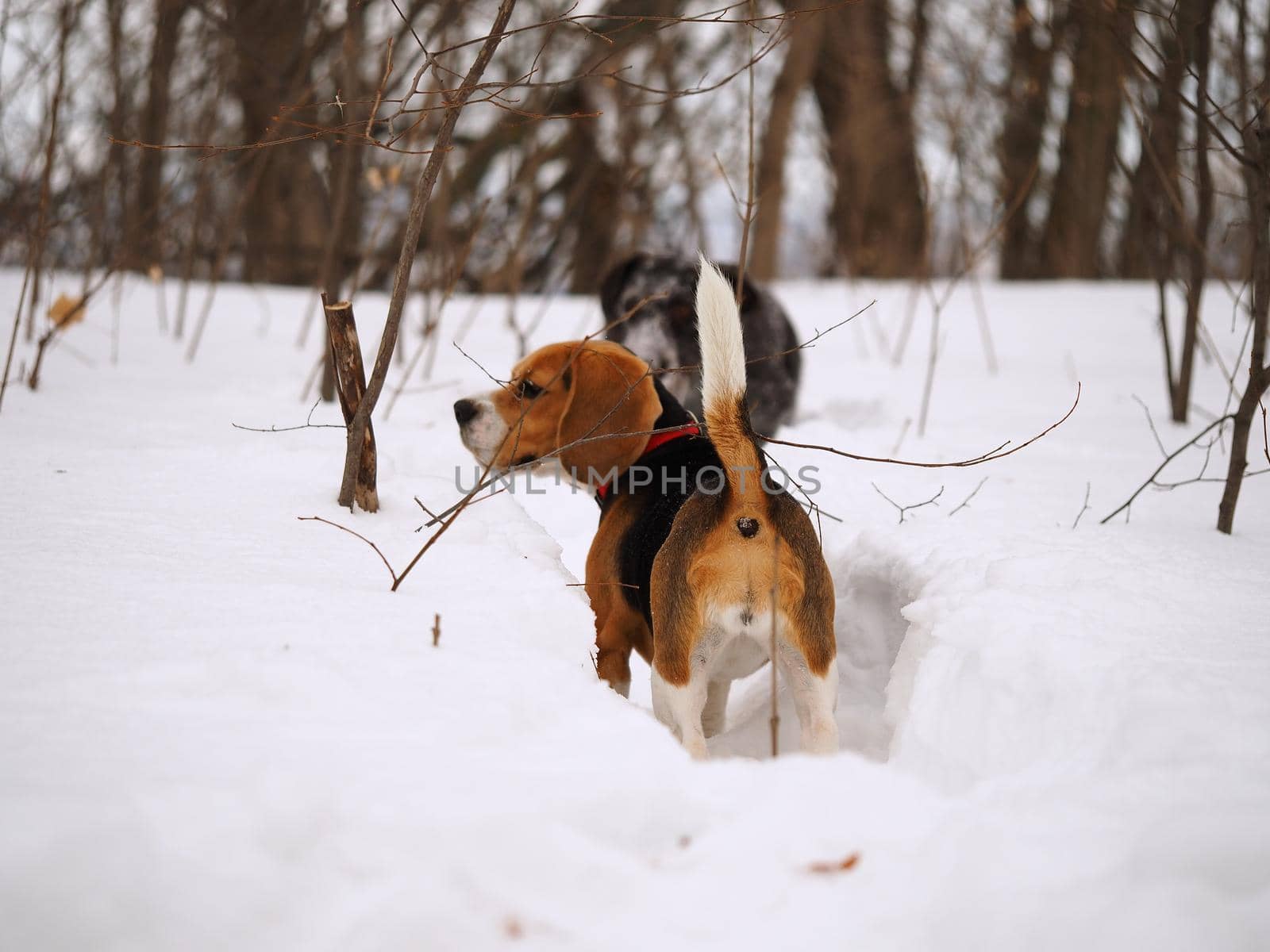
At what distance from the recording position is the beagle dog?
232 centimetres

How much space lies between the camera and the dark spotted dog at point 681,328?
5574 millimetres

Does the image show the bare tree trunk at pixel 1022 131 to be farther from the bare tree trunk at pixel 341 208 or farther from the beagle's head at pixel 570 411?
the beagle's head at pixel 570 411

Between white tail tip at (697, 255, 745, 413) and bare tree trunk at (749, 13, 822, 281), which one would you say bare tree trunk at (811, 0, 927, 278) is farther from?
white tail tip at (697, 255, 745, 413)

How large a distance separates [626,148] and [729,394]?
649 cm

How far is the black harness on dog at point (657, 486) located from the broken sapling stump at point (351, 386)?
77 centimetres

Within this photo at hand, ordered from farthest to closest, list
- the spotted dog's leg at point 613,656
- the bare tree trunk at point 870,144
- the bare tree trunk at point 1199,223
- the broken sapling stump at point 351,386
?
the bare tree trunk at point 870,144
the bare tree trunk at point 1199,223
the spotted dog's leg at point 613,656
the broken sapling stump at point 351,386

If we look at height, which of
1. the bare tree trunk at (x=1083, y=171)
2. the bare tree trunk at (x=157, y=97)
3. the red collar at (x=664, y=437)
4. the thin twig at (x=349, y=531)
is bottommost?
the thin twig at (x=349, y=531)

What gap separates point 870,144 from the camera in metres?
13.8

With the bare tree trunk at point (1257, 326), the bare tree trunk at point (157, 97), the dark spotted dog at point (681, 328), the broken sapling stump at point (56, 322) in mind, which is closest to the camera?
the bare tree trunk at point (1257, 326)

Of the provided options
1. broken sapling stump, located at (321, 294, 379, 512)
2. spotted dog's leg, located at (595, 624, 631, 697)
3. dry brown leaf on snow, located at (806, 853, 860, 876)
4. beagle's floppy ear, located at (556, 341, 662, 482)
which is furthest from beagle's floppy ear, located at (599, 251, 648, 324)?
dry brown leaf on snow, located at (806, 853, 860, 876)

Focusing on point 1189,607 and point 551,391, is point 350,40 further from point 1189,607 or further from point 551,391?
point 1189,607

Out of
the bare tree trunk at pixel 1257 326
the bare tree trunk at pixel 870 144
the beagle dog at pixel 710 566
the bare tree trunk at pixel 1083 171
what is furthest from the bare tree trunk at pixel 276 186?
the bare tree trunk at pixel 1083 171

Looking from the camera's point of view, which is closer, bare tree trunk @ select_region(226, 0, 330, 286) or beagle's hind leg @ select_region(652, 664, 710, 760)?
beagle's hind leg @ select_region(652, 664, 710, 760)

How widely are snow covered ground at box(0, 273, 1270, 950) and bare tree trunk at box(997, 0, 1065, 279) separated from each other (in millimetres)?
9265
